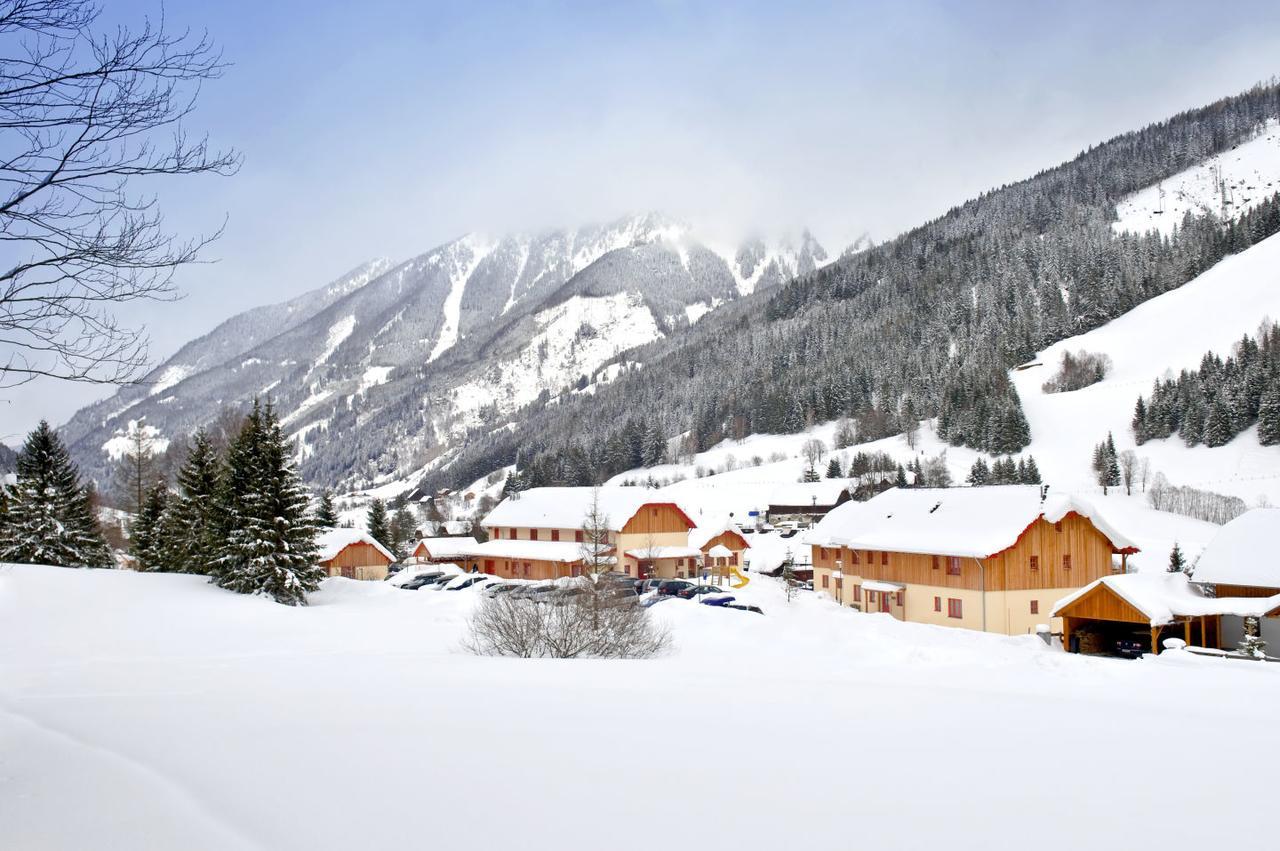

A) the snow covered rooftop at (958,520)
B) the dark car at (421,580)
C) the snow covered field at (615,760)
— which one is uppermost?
the snow covered rooftop at (958,520)

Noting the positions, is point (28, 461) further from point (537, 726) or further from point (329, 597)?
point (537, 726)

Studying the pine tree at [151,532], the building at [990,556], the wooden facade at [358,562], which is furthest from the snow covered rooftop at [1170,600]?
the wooden facade at [358,562]

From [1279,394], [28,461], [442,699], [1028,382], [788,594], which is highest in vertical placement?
[1028,382]

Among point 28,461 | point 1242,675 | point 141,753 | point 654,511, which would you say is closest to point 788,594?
point 654,511

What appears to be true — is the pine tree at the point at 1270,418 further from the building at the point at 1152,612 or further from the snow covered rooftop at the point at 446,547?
the snow covered rooftop at the point at 446,547

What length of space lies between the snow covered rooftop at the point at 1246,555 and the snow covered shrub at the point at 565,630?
21413 mm

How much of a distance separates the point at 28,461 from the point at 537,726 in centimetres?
4512

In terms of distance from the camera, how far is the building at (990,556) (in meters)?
37.6

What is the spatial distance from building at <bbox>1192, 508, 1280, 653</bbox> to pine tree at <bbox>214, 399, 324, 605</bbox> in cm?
3688

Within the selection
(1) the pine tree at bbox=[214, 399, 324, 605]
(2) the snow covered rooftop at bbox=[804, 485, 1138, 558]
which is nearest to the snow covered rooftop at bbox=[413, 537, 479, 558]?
(1) the pine tree at bbox=[214, 399, 324, 605]

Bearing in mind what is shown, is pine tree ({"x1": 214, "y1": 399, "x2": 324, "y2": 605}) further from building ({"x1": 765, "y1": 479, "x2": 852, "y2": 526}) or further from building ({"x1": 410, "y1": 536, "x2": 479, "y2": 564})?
building ({"x1": 765, "y1": 479, "x2": 852, "y2": 526})

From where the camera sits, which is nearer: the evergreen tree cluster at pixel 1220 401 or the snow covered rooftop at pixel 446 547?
the snow covered rooftop at pixel 446 547

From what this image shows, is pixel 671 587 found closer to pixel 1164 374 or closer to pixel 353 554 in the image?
pixel 353 554

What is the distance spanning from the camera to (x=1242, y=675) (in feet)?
49.4
